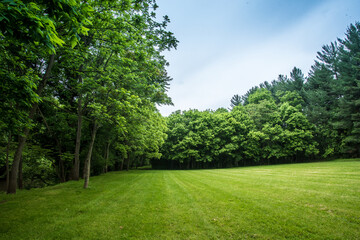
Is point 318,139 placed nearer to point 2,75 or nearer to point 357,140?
point 357,140

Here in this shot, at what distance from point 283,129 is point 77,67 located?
1717 inches

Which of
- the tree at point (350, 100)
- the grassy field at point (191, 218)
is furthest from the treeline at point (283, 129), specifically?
the grassy field at point (191, 218)

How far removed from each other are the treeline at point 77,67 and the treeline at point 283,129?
22.9 m

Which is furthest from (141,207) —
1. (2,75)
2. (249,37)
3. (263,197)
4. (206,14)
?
(249,37)

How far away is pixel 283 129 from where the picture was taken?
39562mm

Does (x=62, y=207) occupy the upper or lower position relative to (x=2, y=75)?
lower

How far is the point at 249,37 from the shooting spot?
63.8 ft

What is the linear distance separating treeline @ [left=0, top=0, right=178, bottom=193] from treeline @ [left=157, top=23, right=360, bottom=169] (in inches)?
902

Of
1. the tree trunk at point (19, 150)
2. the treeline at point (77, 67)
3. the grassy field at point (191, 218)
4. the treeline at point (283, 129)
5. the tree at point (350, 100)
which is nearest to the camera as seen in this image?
the treeline at point (77, 67)

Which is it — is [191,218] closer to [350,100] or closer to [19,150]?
[19,150]

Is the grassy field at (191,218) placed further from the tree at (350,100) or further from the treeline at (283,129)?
the tree at (350,100)

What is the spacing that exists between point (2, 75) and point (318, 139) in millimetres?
50964

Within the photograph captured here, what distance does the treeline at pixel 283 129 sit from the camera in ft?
113

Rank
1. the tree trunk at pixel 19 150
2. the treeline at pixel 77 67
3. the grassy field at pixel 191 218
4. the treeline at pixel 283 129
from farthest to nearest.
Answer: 1. the treeline at pixel 283 129
2. the tree trunk at pixel 19 150
3. the grassy field at pixel 191 218
4. the treeline at pixel 77 67
